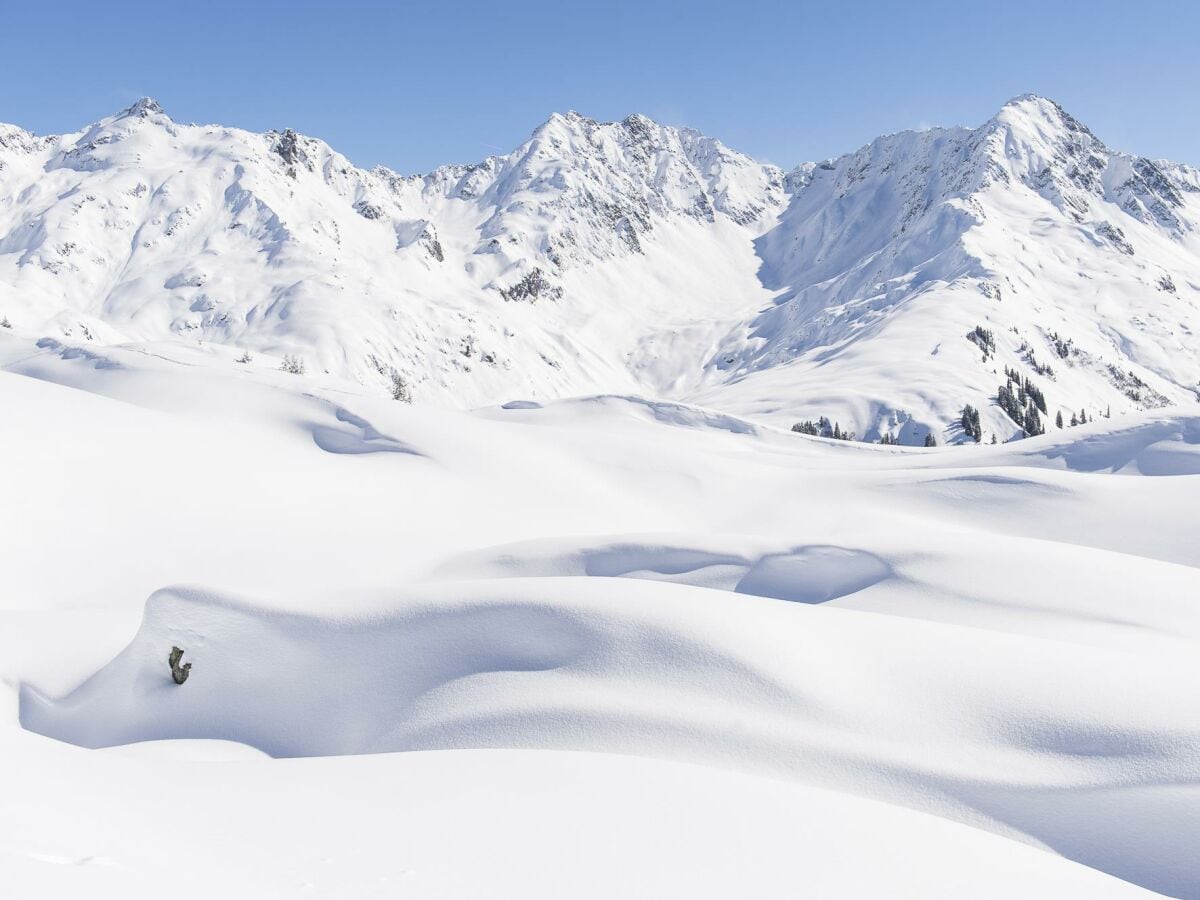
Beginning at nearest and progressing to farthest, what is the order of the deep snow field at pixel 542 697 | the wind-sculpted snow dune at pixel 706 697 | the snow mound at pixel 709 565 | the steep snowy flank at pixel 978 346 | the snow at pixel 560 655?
the deep snow field at pixel 542 697 < the snow at pixel 560 655 < the wind-sculpted snow dune at pixel 706 697 < the snow mound at pixel 709 565 < the steep snowy flank at pixel 978 346

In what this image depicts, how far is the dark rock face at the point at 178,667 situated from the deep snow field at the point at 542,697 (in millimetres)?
109

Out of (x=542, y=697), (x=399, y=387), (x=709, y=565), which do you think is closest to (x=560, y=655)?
(x=542, y=697)

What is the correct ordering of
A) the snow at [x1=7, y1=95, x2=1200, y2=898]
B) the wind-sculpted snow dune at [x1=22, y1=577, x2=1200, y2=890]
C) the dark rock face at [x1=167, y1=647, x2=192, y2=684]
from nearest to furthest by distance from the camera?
the snow at [x1=7, y1=95, x2=1200, y2=898] < the wind-sculpted snow dune at [x1=22, y1=577, x2=1200, y2=890] < the dark rock face at [x1=167, y1=647, x2=192, y2=684]

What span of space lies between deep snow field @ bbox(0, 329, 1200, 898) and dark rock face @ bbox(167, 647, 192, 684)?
0.11m

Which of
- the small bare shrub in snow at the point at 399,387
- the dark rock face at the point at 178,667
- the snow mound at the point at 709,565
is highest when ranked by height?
the small bare shrub in snow at the point at 399,387

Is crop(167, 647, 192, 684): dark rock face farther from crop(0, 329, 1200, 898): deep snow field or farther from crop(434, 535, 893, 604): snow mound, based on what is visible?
crop(434, 535, 893, 604): snow mound

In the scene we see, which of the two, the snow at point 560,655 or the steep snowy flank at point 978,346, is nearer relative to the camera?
the snow at point 560,655

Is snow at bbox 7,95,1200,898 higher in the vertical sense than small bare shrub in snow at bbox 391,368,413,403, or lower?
lower

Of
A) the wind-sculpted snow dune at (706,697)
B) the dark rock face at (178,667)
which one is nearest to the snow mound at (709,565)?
the wind-sculpted snow dune at (706,697)

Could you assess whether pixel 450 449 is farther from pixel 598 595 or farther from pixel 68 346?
pixel 68 346

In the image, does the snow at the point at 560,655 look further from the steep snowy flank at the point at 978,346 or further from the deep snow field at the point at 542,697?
the steep snowy flank at the point at 978,346

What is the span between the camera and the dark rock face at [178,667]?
464 inches

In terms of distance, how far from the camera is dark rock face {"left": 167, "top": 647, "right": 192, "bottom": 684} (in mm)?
11781

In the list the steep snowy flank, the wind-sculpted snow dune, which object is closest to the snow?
the wind-sculpted snow dune
